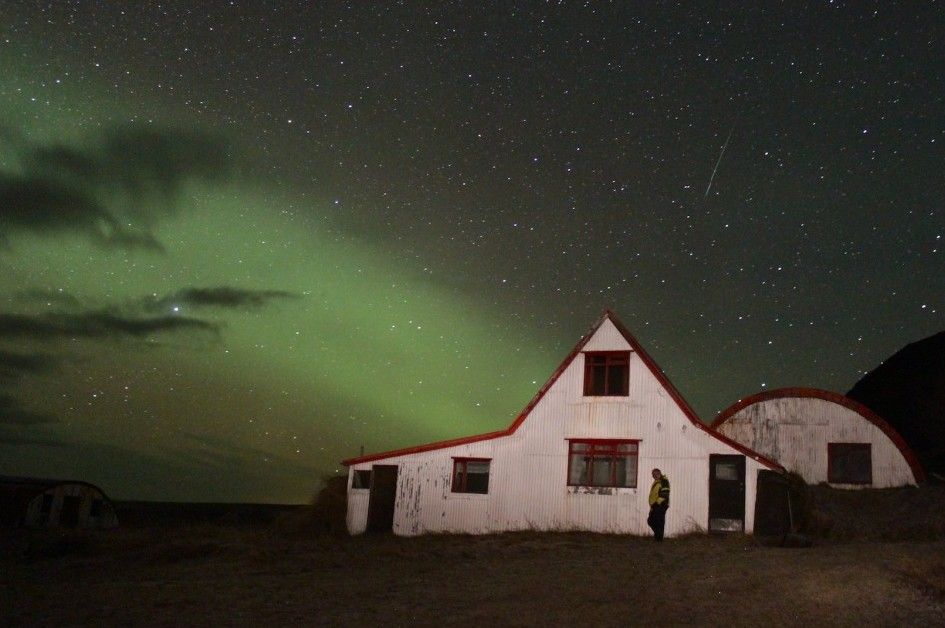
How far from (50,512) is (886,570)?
37.8 metres

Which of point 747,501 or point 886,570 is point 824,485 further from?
point 886,570

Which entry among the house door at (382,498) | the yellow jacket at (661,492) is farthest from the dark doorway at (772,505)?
the house door at (382,498)

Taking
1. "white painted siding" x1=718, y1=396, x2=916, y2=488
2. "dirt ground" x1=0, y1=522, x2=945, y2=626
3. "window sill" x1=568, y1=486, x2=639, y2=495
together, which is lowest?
"dirt ground" x1=0, y1=522, x2=945, y2=626

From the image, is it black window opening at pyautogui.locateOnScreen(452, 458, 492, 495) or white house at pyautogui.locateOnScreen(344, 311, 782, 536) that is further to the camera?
black window opening at pyautogui.locateOnScreen(452, 458, 492, 495)

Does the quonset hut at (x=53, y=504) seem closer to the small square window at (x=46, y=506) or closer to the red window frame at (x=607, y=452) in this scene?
the small square window at (x=46, y=506)

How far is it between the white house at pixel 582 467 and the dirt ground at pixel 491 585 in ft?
7.76

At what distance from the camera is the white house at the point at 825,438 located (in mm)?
26125

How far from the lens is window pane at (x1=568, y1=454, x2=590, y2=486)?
79.4ft

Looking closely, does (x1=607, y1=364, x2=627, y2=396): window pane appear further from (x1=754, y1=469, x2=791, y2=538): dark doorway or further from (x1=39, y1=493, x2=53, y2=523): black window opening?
(x1=39, y1=493, x2=53, y2=523): black window opening

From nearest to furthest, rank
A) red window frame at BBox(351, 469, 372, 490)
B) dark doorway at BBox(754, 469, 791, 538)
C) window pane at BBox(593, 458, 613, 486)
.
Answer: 1. dark doorway at BBox(754, 469, 791, 538)
2. window pane at BBox(593, 458, 613, 486)
3. red window frame at BBox(351, 469, 372, 490)

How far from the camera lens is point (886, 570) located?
12.9 meters

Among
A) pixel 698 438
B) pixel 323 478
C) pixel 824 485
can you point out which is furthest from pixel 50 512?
pixel 824 485

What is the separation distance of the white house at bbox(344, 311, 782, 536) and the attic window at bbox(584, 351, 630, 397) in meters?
0.03

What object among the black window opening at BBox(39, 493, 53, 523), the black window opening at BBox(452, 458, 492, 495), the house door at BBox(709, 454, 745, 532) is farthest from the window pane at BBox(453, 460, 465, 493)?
the black window opening at BBox(39, 493, 53, 523)
